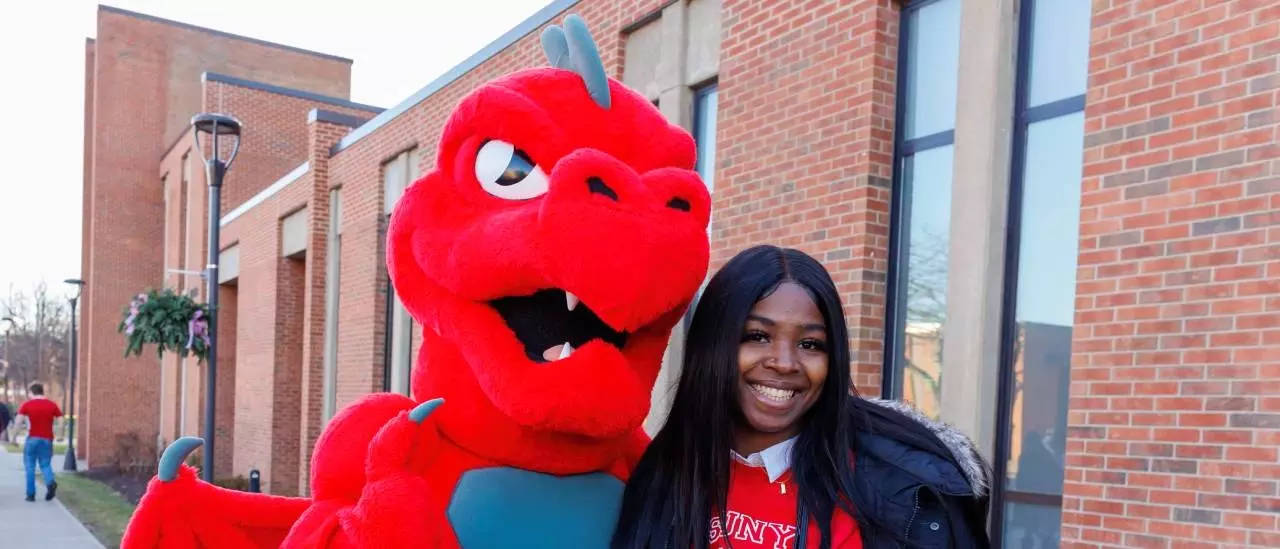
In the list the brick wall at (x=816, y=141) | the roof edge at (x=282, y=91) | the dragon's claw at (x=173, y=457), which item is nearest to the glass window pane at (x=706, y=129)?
the brick wall at (x=816, y=141)

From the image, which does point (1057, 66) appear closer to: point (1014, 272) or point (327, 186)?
point (1014, 272)

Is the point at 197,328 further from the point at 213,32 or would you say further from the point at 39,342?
the point at 39,342

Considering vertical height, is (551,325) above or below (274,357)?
above

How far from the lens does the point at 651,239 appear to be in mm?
1975

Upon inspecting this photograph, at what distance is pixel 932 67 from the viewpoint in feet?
18.4

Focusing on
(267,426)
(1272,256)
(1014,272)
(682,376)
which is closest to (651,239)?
(682,376)

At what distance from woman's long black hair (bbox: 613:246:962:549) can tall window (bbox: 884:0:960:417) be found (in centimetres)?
343

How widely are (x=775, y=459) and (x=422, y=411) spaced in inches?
30.2

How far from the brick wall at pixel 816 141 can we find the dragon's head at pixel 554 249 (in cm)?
343

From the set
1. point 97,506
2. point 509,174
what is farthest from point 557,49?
point 97,506

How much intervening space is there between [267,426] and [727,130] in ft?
41.9

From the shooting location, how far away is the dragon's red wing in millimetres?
2305

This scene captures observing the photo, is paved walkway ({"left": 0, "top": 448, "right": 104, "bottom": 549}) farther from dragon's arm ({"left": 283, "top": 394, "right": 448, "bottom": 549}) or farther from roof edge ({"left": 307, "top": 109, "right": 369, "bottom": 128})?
dragon's arm ({"left": 283, "top": 394, "right": 448, "bottom": 549})

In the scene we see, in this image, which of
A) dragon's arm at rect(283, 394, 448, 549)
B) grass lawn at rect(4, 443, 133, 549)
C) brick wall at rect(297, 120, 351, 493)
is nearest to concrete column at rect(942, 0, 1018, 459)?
dragon's arm at rect(283, 394, 448, 549)
